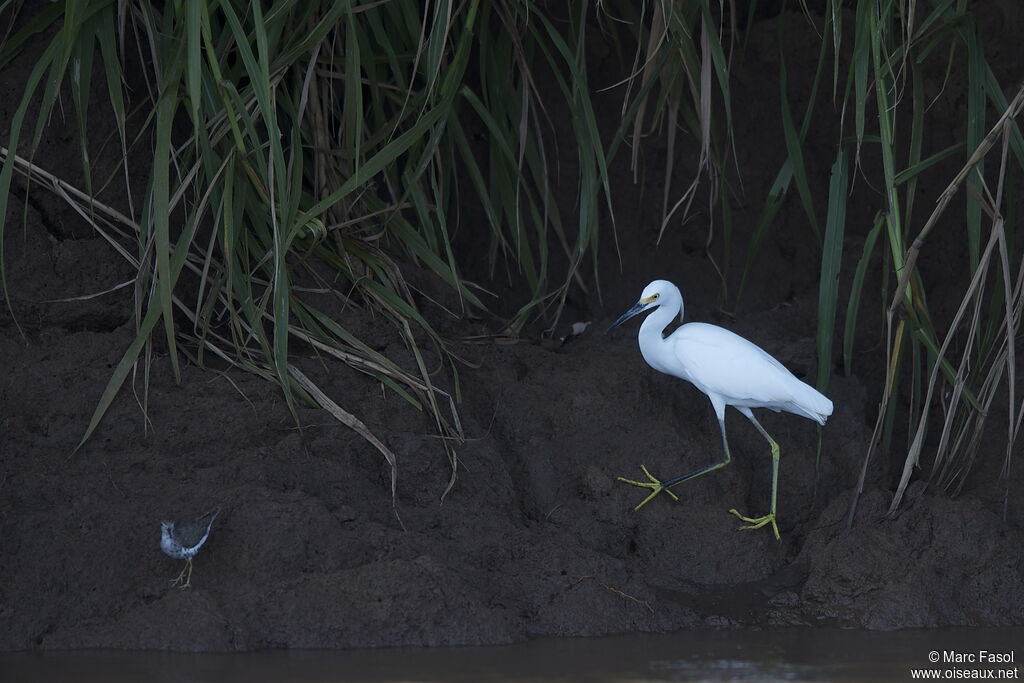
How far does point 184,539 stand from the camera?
12.2 ft

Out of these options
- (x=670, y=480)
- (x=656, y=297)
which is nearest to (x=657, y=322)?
(x=656, y=297)

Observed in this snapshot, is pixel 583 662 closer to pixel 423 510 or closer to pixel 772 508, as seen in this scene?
pixel 423 510

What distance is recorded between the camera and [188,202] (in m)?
→ 4.46

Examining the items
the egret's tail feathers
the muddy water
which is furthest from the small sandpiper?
the egret's tail feathers

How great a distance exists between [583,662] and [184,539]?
1197 millimetres

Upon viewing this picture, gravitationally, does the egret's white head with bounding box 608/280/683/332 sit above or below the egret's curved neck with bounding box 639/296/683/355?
above

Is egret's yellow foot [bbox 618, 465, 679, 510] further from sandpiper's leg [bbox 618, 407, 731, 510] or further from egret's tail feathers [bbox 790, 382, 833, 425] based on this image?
egret's tail feathers [bbox 790, 382, 833, 425]

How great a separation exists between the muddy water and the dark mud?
0.10 m

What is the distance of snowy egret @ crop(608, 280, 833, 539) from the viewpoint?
4.47 meters

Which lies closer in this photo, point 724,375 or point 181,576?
point 181,576

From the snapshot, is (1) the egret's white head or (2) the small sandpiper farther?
(1) the egret's white head

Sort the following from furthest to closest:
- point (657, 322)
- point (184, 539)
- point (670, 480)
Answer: point (657, 322)
point (670, 480)
point (184, 539)

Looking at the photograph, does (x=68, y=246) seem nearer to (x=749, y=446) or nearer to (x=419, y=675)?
(x=419, y=675)

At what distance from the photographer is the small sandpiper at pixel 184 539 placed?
3.71 metres
